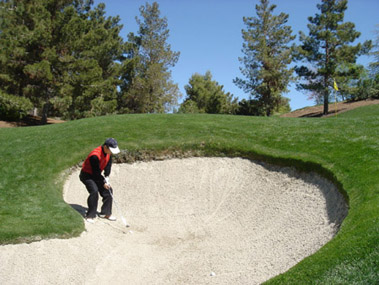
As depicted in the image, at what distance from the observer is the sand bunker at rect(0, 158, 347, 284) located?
9.04m

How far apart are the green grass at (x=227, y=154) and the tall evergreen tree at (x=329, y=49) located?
2955 centimetres

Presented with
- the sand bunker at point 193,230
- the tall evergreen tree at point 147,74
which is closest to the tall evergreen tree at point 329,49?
the tall evergreen tree at point 147,74

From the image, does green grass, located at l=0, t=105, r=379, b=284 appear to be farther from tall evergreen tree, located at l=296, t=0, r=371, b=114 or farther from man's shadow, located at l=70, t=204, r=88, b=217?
tall evergreen tree, located at l=296, t=0, r=371, b=114

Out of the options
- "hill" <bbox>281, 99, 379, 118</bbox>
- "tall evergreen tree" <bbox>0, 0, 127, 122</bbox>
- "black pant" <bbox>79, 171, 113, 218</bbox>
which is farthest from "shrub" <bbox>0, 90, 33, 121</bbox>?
"hill" <bbox>281, 99, 379, 118</bbox>

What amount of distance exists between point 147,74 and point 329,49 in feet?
85.2

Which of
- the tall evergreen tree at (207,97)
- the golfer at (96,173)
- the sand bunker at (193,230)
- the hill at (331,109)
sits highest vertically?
the tall evergreen tree at (207,97)

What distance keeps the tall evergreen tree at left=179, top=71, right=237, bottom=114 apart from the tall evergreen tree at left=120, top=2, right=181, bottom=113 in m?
7.04

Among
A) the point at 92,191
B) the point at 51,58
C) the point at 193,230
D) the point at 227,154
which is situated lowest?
the point at 193,230

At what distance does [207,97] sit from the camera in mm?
80375

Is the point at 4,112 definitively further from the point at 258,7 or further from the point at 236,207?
the point at 258,7

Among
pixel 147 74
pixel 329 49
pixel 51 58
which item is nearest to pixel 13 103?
pixel 51 58

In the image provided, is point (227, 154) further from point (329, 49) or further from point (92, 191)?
point (329, 49)

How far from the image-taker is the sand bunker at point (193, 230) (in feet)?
29.7

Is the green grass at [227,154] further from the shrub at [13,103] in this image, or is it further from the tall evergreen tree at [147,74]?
the tall evergreen tree at [147,74]
